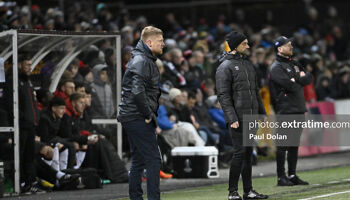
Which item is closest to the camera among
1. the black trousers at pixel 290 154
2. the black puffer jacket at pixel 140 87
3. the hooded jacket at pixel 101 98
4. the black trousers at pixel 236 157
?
the black puffer jacket at pixel 140 87

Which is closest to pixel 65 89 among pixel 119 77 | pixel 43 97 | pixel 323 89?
pixel 43 97

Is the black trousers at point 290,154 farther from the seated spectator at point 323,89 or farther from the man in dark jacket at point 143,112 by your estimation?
the seated spectator at point 323,89

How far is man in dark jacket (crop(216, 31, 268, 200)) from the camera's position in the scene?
12.2 metres

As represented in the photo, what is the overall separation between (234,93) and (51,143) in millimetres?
4329

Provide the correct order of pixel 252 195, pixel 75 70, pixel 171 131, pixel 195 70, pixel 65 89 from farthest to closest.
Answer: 1. pixel 195 70
2. pixel 171 131
3. pixel 75 70
4. pixel 65 89
5. pixel 252 195

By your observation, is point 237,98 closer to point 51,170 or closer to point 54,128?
point 51,170

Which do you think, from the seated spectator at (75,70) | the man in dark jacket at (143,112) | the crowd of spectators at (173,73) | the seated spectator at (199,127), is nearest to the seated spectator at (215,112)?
the crowd of spectators at (173,73)

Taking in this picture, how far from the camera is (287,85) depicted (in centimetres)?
1441

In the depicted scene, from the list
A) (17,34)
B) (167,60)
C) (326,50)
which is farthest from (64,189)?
(326,50)

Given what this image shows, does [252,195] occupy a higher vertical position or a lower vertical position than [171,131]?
lower

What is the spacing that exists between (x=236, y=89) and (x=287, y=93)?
2325mm

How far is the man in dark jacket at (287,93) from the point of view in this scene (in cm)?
1439

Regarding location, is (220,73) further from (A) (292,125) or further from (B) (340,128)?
(B) (340,128)

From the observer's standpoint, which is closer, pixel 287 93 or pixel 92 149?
pixel 287 93
